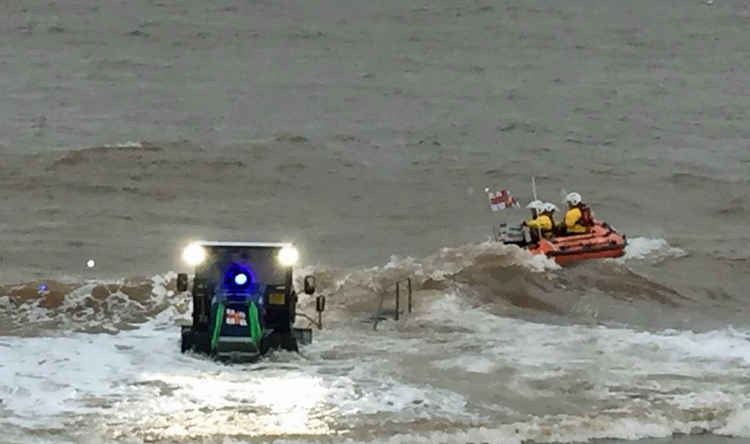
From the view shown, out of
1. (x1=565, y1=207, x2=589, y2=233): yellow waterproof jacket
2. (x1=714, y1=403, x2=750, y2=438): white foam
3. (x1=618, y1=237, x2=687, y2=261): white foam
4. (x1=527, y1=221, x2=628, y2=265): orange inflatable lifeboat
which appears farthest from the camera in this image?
(x1=618, y1=237, x2=687, y2=261): white foam

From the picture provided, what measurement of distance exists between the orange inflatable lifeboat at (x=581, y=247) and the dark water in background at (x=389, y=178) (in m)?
0.31

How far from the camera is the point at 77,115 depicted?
4228 centimetres

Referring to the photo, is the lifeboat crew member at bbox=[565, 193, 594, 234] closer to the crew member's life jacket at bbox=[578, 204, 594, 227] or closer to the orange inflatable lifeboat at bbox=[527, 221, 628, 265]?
the crew member's life jacket at bbox=[578, 204, 594, 227]

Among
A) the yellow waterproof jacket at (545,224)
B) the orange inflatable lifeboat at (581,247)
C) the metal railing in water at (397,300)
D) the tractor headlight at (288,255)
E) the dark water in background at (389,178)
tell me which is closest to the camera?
the dark water in background at (389,178)

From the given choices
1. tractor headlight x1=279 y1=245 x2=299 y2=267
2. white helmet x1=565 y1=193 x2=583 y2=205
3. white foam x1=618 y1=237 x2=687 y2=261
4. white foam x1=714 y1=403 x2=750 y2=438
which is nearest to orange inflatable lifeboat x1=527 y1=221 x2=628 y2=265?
white helmet x1=565 y1=193 x2=583 y2=205

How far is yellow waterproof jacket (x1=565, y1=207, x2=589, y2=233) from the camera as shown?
25078 millimetres

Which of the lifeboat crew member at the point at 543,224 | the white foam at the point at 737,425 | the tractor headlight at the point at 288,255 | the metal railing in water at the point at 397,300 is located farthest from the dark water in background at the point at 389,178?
the tractor headlight at the point at 288,255

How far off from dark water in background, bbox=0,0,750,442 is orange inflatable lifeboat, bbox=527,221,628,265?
31 cm

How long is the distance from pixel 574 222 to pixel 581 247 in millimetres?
770

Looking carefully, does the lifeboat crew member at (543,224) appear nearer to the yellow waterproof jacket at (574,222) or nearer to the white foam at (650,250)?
the yellow waterproof jacket at (574,222)

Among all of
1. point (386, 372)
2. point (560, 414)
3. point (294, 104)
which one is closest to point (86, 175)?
point (294, 104)

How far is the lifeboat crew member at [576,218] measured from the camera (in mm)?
25094

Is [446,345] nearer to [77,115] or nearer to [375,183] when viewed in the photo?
[375,183]

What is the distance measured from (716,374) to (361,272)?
7.56m
